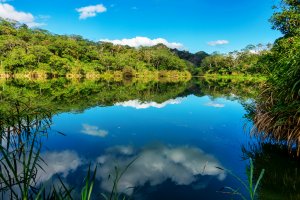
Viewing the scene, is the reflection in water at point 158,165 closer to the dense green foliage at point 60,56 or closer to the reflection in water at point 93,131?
the reflection in water at point 93,131

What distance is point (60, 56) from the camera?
7881 cm

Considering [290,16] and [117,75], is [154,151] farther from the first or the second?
[117,75]

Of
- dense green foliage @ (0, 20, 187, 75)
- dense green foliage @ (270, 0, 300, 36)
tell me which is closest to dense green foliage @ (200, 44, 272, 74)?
dense green foliage @ (0, 20, 187, 75)

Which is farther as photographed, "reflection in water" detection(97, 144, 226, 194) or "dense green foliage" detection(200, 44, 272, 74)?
"dense green foliage" detection(200, 44, 272, 74)

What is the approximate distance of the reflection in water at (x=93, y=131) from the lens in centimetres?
1123

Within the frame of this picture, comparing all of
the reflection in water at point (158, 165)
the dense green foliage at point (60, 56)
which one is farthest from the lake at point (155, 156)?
the dense green foliage at point (60, 56)

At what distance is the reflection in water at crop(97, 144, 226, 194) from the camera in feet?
21.0

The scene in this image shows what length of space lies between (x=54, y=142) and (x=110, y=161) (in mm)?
2970

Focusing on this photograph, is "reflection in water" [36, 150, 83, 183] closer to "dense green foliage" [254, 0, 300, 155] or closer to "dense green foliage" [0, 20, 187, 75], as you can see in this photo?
"dense green foliage" [254, 0, 300, 155]

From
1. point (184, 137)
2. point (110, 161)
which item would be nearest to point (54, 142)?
point (110, 161)

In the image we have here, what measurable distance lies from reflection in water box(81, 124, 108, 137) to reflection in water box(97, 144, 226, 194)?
7.42ft

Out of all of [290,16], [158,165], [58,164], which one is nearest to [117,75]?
[290,16]

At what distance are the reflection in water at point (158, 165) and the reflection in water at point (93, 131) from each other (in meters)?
2.26

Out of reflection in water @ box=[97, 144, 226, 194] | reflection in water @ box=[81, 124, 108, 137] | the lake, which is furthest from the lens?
reflection in water @ box=[81, 124, 108, 137]
